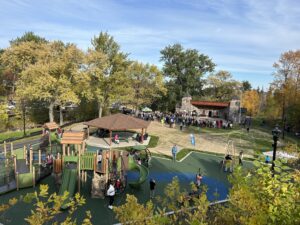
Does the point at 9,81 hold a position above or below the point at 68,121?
above

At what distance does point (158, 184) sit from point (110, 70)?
987 inches

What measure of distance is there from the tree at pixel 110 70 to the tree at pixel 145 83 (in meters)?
10.5

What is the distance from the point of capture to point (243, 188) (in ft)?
16.8

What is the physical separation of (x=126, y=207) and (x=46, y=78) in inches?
1247

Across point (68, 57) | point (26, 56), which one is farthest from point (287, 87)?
point (26, 56)

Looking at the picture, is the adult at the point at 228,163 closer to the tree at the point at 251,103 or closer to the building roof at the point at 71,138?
the building roof at the point at 71,138

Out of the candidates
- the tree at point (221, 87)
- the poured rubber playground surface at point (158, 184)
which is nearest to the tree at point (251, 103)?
the tree at point (221, 87)

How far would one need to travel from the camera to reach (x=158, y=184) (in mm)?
18531

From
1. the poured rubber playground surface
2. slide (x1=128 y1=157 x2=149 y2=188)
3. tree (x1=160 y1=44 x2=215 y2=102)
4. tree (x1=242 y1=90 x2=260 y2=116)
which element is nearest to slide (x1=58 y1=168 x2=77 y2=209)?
the poured rubber playground surface

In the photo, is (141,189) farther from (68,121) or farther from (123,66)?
(68,121)

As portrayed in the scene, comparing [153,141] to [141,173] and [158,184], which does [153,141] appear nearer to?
[158,184]

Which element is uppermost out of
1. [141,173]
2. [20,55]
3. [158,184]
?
[20,55]

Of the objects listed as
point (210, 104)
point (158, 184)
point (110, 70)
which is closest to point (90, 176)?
point (158, 184)

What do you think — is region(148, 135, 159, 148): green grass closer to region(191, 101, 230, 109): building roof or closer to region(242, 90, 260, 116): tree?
region(191, 101, 230, 109): building roof
